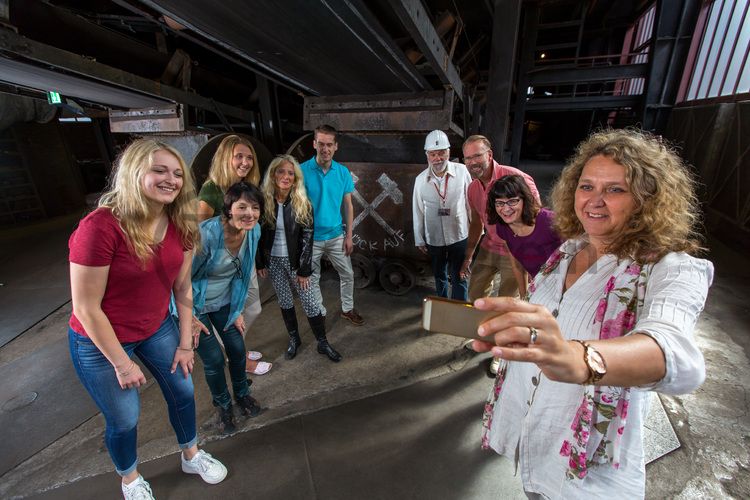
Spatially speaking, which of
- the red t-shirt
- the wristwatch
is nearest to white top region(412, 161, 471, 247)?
the red t-shirt

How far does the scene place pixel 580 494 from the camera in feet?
3.63

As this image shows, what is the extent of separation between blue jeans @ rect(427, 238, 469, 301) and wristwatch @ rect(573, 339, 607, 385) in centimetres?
255

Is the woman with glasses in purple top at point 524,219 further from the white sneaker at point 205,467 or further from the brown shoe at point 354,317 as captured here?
the white sneaker at point 205,467

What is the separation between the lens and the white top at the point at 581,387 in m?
0.80

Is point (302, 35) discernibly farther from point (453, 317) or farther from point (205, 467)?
point (205, 467)

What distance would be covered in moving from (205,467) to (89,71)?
328 centimetres

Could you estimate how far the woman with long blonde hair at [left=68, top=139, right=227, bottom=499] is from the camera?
1379mm

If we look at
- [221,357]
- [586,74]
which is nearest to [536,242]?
[221,357]

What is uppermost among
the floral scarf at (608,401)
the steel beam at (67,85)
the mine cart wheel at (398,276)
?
the steel beam at (67,85)

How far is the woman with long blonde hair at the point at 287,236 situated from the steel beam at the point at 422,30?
4.40 ft

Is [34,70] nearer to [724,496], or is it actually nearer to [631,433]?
[631,433]

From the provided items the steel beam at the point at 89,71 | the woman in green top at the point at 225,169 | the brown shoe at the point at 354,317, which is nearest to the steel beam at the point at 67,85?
the steel beam at the point at 89,71

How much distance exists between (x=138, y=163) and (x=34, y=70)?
212 cm

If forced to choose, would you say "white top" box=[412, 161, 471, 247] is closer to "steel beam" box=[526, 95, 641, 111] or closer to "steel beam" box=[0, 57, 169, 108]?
"steel beam" box=[0, 57, 169, 108]
